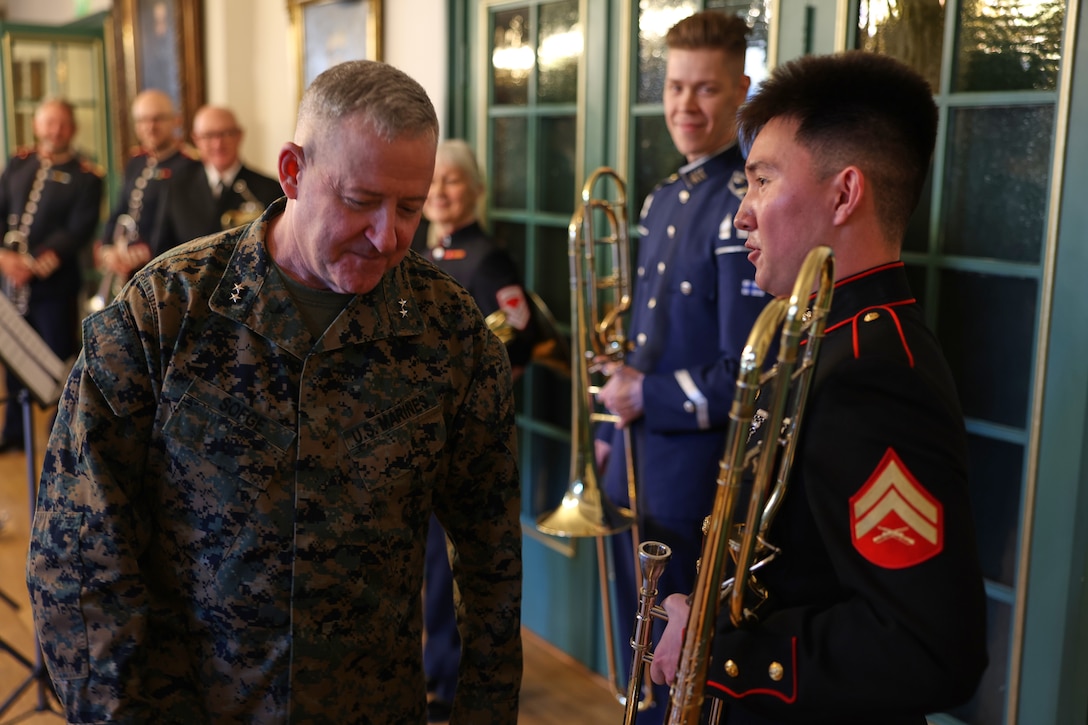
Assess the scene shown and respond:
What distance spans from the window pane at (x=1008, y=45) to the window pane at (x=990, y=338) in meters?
0.37

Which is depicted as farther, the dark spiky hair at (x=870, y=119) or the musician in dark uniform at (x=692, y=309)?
the musician in dark uniform at (x=692, y=309)

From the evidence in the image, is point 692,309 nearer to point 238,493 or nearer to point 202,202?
point 238,493

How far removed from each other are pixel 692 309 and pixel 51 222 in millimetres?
4302

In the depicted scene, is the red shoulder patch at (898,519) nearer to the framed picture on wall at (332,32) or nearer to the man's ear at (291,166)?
the man's ear at (291,166)

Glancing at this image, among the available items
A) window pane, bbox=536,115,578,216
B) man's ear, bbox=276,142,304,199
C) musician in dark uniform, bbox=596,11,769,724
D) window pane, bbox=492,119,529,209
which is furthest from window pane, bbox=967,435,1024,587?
window pane, bbox=492,119,529,209

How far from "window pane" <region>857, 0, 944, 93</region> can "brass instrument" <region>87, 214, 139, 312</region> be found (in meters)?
3.32

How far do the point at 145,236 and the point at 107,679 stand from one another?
3.74 metres

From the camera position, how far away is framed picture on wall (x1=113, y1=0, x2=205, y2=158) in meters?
5.32

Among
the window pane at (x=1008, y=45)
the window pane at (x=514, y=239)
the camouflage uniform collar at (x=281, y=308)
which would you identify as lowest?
Answer: the window pane at (x=514, y=239)

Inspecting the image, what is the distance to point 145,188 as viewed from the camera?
15.4 ft

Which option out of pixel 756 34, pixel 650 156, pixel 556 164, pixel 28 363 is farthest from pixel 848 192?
pixel 28 363

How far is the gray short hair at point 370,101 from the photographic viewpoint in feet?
4.02

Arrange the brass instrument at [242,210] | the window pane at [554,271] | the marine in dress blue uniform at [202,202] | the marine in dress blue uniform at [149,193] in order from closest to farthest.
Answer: the window pane at [554,271], the brass instrument at [242,210], the marine in dress blue uniform at [202,202], the marine in dress blue uniform at [149,193]

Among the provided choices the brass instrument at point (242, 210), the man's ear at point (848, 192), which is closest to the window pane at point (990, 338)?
the man's ear at point (848, 192)
